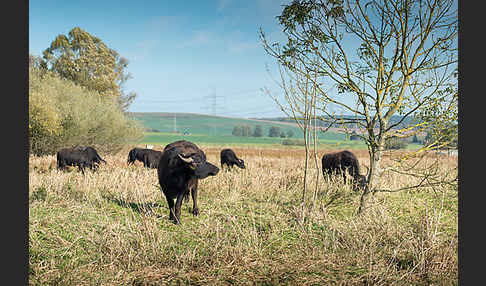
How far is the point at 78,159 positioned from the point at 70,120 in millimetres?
8261

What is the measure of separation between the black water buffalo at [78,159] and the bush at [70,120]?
14.7 feet

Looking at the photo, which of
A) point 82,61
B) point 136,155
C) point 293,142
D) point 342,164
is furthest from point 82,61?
point 293,142

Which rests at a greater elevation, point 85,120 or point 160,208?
point 85,120

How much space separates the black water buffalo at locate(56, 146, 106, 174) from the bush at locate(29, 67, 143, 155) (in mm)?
4489

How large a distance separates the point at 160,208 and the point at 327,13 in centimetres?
532

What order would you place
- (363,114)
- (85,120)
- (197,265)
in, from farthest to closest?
1. (85,120)
2. (363,114)
3. (197,265)

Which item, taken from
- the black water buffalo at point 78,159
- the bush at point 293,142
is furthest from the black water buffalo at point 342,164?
the bush at point 293,142

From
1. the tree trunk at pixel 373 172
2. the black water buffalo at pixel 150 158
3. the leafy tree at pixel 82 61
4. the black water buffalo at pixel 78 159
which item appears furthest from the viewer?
the leafy tree at pixel 82 61

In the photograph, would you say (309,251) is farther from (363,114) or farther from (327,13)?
(327,13)

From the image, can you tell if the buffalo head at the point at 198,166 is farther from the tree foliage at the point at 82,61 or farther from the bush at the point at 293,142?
the bush at the point at 293,142

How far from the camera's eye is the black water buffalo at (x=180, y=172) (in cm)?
580

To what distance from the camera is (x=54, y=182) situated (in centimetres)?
855

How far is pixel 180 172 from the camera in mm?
6137

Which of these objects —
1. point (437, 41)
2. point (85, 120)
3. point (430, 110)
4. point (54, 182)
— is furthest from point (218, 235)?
point (85, 120)
